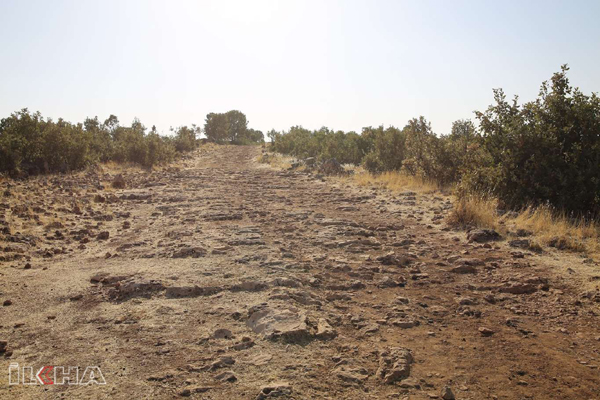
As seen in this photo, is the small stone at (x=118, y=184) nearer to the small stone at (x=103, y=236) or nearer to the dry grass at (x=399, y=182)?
the small stone at (x=103, y=236)

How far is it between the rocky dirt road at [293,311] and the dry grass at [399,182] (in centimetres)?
406

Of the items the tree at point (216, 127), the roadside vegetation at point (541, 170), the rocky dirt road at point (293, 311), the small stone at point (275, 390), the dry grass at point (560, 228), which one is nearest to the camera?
the small stone at point (275, 390)

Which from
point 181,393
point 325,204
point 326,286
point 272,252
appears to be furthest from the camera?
point 325,204

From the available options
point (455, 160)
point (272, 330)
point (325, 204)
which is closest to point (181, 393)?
point (272, 330)

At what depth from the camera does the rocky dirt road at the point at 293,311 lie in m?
2.79

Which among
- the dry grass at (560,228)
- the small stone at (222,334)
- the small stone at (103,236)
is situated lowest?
the small stone at (222,334)

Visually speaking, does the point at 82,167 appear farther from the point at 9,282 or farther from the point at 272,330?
the point at 272,330

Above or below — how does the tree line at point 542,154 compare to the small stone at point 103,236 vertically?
above

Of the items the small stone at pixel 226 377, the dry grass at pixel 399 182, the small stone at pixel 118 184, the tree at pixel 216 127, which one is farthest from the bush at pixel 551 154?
the tree at pixel 216 127

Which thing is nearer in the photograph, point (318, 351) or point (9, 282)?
point (318, 351)

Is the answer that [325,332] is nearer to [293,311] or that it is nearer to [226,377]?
[293,311]

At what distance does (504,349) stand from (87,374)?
2.99m

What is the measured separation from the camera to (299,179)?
52.6ft

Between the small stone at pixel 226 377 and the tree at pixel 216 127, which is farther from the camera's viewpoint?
the tree at pixel 216 127
